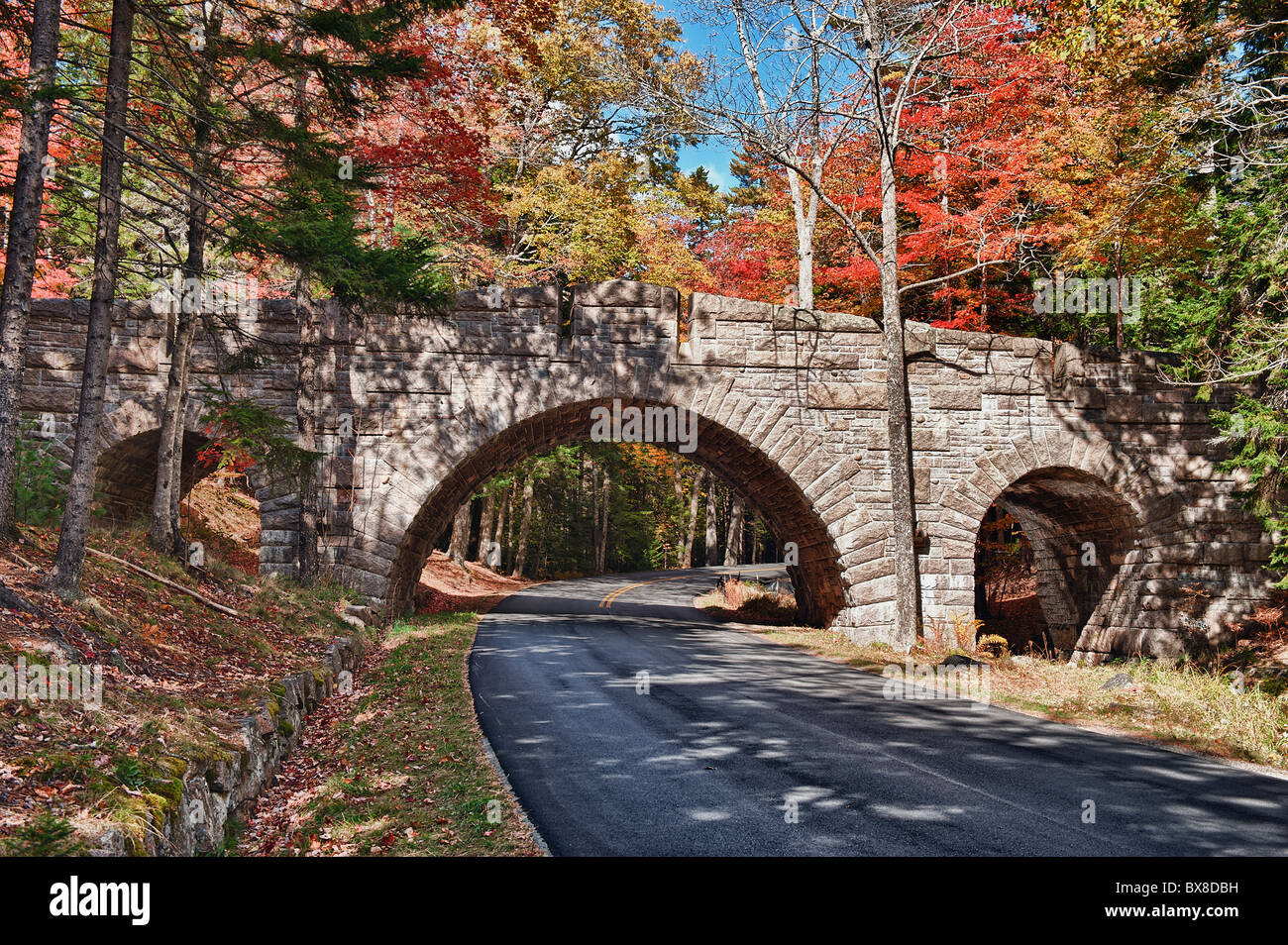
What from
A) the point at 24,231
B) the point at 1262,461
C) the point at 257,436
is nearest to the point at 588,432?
the point at 257,436

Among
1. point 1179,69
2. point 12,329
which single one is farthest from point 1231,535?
point 12,329

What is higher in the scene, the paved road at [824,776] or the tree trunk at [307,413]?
the tree trunk at [307,413]

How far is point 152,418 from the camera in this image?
46.5 ft

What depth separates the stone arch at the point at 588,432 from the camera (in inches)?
563

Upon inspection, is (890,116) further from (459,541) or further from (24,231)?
(459,541)

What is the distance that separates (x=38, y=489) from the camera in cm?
1129

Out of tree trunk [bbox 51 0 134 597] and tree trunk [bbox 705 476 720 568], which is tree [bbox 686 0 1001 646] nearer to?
tree trunk [bbox 51 0 134 597]

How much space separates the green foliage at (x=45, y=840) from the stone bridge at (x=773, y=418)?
11.1 metres

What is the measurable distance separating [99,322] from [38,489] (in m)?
5.56

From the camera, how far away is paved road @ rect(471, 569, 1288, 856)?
15.5ft

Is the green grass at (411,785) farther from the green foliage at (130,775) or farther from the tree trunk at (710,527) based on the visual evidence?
the tree trunk at (710,527)

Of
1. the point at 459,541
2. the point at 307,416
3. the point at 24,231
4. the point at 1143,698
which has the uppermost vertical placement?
the point at 24,231

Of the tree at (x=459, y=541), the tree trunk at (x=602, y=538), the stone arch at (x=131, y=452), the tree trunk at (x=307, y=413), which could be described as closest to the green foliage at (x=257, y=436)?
the tree trunk at (x=307, y=413)

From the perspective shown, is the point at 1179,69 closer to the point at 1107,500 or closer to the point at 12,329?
the point at 1107,500
